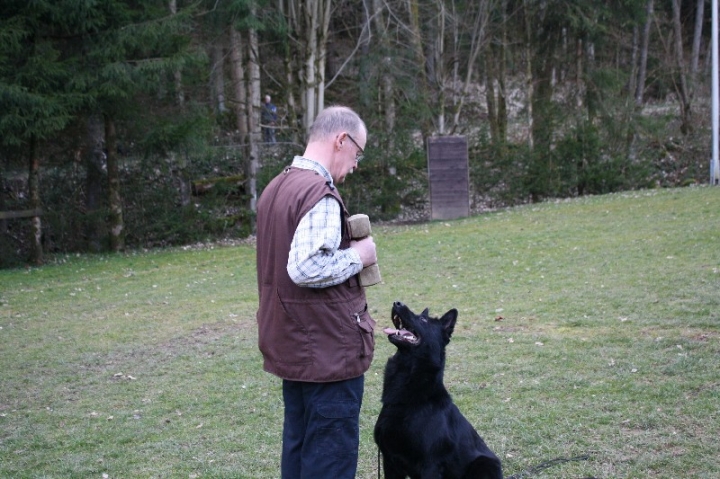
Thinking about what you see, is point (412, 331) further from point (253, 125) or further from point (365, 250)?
point (253, 125)

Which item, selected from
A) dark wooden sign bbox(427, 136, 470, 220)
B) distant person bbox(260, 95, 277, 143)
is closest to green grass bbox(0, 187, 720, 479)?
dark wooden sign bbox(427, 136, 470, 220)

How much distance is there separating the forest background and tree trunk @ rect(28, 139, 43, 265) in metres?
0.05

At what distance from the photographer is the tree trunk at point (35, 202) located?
15.4 m

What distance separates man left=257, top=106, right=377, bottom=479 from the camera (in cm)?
305

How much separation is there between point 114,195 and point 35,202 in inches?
68.1

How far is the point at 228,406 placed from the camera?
6055mm

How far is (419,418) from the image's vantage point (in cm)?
365

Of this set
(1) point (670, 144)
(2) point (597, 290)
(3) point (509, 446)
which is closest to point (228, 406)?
(3) point (509, 446)

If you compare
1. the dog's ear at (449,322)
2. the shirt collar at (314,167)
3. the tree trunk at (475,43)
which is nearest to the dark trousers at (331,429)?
the dog's ear at (449,322)

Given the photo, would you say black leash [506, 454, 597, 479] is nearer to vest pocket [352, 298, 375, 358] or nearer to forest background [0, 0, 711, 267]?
vest pocket [352, 298, 375, 358]

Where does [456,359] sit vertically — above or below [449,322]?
below

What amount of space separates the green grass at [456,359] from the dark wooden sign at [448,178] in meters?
5.09

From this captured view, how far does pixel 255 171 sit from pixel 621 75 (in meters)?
12.2

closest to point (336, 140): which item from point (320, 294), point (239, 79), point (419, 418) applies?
point (320, 294)
